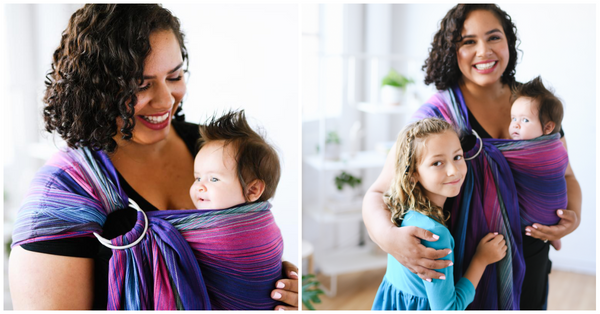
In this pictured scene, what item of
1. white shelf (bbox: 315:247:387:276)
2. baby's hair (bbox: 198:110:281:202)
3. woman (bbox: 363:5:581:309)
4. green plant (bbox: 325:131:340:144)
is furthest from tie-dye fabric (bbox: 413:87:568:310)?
green plant (bbox: 325:131:340:144)

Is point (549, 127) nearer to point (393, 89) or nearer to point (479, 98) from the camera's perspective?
point (479, 98)

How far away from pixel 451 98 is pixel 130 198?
3.16 feet

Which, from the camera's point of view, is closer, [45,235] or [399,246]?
[45,235]

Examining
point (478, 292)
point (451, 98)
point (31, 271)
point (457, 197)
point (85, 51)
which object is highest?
point (85, 51)

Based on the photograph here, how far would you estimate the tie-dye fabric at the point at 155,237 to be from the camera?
1.11 metres

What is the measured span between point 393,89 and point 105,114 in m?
1.18

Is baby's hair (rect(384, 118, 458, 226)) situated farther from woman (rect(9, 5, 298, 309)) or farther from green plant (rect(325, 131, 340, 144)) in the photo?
green plant (rect(325, 131, 340, 144))

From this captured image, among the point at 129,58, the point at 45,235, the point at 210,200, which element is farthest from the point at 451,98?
the point at 45,235

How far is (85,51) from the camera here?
108 centimetres

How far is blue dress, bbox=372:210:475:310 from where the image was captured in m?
1.23

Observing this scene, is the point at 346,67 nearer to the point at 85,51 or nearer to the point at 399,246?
the point at 399,246

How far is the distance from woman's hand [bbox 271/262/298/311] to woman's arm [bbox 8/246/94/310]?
1.66ft

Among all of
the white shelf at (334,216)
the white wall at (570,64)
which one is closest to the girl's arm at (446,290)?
the white wall at (570,64)

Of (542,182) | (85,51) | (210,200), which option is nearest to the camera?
(85,51)
